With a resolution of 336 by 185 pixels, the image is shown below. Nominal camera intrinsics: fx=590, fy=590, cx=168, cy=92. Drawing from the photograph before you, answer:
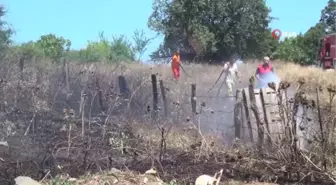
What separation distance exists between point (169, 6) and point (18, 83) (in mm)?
37727

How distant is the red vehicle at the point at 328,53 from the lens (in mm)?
33525

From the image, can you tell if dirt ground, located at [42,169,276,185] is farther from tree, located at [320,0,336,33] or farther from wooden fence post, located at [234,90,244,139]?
tree, located at [320,0,336,33]

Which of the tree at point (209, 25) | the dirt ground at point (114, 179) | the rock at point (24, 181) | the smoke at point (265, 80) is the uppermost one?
the tree at point (209, 25)

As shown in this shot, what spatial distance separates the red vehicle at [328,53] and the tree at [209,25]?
43.3 feet

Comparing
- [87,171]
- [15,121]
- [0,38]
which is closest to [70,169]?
[87,171]

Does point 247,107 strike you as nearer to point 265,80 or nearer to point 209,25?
point 265,80

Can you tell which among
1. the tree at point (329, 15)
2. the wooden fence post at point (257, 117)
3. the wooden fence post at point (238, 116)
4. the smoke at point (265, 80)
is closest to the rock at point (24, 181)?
the wooden fence post at point (257, 117)

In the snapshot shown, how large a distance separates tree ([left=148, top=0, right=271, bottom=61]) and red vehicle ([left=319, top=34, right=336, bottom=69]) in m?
13.2

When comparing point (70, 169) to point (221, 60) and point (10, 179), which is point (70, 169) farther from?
point (221, 60)

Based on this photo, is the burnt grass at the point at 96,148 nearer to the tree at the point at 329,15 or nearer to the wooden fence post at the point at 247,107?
the wooden fence post at the point at 247,107

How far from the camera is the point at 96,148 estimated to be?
8250 millimetres

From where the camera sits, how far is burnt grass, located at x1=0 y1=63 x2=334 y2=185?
780 centimetres

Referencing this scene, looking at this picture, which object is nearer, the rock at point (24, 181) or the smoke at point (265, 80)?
the rock at point (24, 181)

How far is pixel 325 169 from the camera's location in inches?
307
